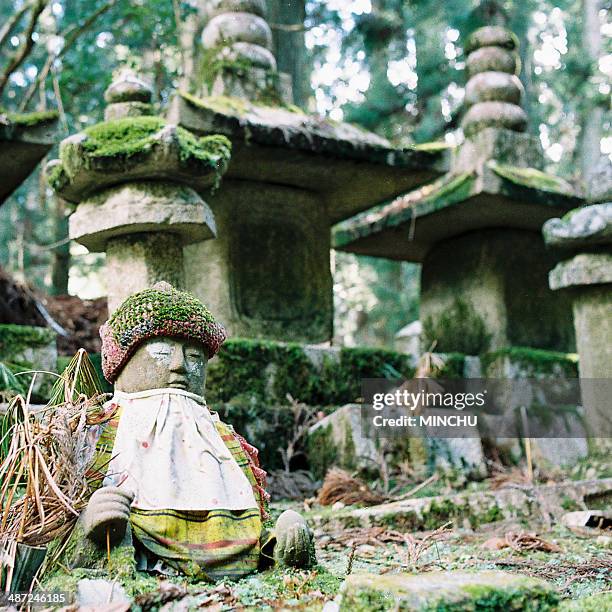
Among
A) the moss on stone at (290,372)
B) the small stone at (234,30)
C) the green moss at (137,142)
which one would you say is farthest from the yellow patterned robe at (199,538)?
the small stone at (234,30)

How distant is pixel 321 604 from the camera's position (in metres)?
2.51

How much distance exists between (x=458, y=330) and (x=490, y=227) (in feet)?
3.31

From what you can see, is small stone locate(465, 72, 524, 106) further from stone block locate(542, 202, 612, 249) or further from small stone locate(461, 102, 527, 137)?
stone block locate(542, 202, 612, 249)

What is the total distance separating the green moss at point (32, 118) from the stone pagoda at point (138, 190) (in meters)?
0.39

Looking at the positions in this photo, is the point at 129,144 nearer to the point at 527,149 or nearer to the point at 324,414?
A: the point at 324,414

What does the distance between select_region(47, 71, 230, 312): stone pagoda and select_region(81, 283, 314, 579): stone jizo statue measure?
1.80m

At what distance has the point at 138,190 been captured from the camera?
5.30m

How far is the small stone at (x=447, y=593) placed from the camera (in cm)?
214

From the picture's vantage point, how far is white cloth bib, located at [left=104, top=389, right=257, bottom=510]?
301 cm

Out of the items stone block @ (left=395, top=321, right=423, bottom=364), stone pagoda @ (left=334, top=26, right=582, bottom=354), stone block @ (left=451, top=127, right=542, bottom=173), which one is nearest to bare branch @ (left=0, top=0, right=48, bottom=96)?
stone pagoda @ (left=334, top=26, right=582, bottom=354)

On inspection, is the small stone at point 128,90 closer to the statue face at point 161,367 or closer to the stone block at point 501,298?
the statue face at point 161,367

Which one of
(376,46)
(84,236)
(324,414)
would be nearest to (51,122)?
(84,236)

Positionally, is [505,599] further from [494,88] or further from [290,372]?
[494,88]

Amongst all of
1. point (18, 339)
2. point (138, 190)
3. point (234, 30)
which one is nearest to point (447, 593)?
point (138, 190)
